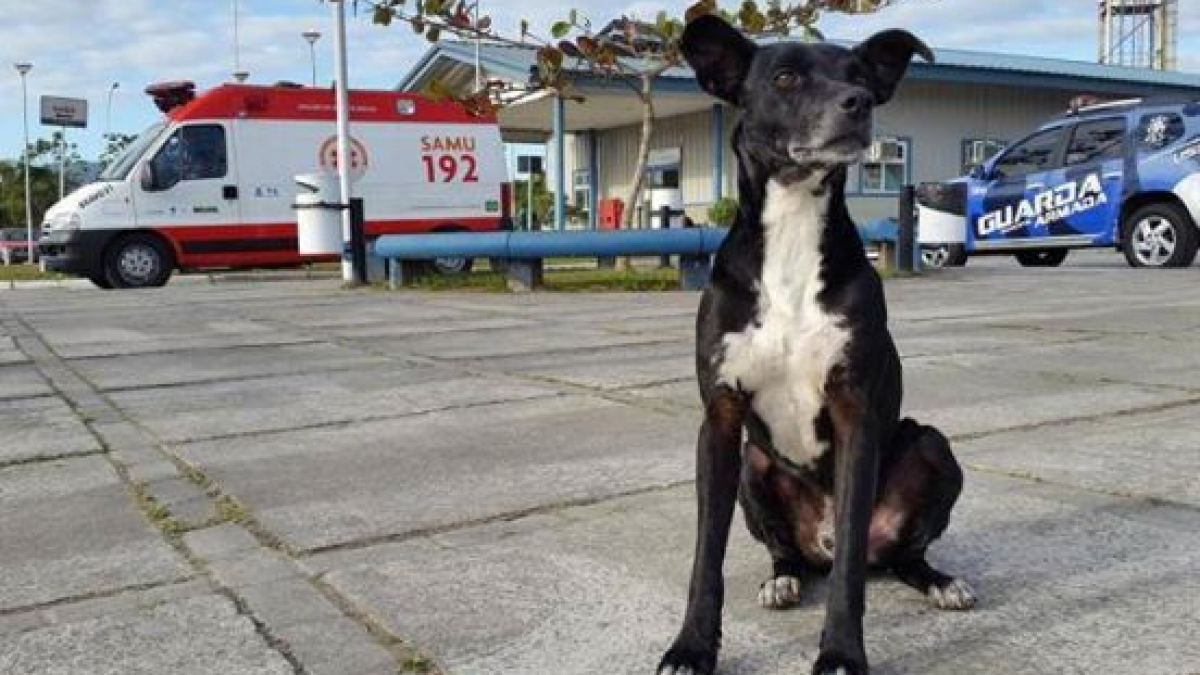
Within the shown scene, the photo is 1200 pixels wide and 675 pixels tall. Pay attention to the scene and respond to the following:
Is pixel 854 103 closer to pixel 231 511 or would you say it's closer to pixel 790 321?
pixel 790 321

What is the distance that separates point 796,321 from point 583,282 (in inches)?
439

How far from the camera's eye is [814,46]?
2.49 meters

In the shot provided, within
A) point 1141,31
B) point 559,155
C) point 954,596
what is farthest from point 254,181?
point 1141,31

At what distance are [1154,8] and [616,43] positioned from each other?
52249 millimetres

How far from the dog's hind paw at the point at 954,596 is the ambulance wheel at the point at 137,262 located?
16.1m

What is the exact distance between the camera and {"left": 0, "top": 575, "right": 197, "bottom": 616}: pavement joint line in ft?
9.53

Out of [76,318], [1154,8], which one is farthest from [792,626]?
[1154,8]

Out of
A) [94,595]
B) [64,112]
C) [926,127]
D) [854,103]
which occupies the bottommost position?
[94,595]

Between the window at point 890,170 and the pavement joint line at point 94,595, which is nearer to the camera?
the pavement joint line at point 94,595

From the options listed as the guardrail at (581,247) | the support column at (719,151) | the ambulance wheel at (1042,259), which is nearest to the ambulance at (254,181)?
the guardrail at (581,247)

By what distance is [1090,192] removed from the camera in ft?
45.8

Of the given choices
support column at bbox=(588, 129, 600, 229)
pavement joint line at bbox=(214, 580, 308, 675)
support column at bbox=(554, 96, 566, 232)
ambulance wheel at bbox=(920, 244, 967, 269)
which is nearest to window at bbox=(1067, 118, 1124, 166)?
ambulance wheel at bbox=(920, 244, 967, 269)

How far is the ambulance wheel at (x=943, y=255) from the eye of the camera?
51.6 ft

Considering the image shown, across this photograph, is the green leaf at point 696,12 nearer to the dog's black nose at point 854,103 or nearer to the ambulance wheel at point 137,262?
the dog's black nose at point 854,103
